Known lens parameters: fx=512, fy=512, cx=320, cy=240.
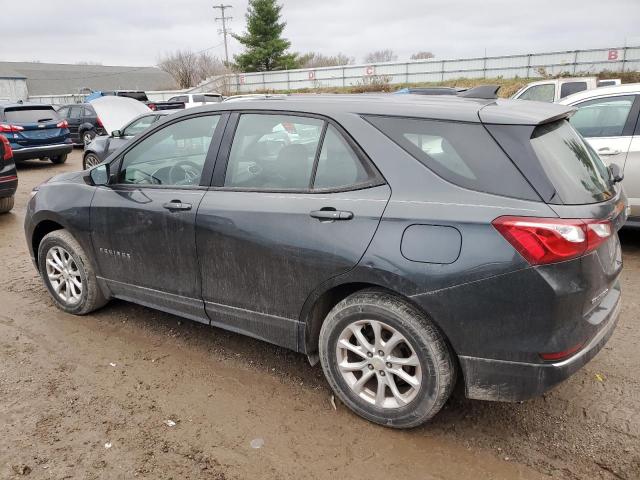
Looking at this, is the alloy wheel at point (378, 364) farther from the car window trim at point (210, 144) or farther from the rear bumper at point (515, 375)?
the car window trim at point (210, 144)

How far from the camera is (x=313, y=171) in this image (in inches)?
114

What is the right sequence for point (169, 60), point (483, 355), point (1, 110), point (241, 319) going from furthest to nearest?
1. point (169, 60)
2. point (1, 110)
3. point (241, 319)
4. point (483, 355)

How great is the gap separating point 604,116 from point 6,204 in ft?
28.0

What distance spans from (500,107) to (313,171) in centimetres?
106

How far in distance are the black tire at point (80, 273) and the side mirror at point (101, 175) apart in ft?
1.98

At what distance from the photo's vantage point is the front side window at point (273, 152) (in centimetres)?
295

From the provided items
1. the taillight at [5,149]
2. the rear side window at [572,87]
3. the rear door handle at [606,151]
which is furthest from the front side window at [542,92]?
the taillight at [5,149]

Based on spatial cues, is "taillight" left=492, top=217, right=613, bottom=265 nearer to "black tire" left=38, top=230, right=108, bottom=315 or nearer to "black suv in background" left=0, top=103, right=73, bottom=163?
"black tire" left=38, top=230, right=108, bottom=315

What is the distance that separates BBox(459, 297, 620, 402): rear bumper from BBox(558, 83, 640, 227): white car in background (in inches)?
134

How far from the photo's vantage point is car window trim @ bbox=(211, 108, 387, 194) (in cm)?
270

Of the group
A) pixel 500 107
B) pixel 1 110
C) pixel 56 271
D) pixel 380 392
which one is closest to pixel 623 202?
pixel 500 107

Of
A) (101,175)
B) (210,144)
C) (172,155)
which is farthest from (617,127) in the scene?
(101,175)

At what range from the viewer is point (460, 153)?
8.25 ft

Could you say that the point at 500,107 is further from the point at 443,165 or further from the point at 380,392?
the point at 380,392
